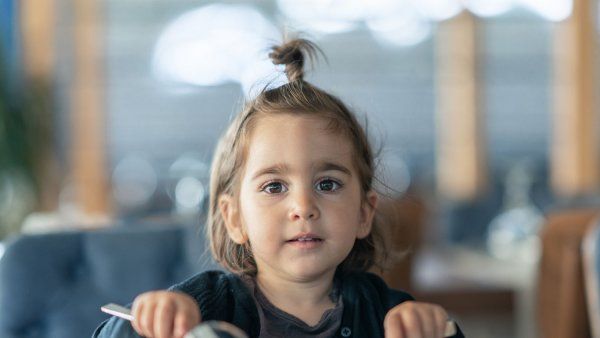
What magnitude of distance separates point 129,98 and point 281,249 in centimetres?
583

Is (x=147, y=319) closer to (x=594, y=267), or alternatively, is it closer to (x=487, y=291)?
(x=594, y=267)

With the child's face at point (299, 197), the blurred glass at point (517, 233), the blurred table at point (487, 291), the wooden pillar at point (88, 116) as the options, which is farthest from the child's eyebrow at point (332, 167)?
the wooden pillar at point (88, 116)

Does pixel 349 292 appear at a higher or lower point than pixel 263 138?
lower

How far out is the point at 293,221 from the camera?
1270mm

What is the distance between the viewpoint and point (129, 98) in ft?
22.9

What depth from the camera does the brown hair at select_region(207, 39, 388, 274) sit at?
137 cm

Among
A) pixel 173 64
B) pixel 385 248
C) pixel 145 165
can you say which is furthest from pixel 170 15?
pixel 385 248

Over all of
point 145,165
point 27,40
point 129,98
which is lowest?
point 145,165

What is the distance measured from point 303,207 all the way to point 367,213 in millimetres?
227

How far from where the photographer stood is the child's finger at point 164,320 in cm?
113

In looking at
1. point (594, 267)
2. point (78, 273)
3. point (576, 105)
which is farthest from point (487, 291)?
point (576, 105)

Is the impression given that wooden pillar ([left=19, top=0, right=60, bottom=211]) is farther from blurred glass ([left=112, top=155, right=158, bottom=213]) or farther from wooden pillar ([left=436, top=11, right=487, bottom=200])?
wooden pillar ([left=436, top=11, right=487, bottom=200])

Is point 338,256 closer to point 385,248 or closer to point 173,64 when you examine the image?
point 385,248

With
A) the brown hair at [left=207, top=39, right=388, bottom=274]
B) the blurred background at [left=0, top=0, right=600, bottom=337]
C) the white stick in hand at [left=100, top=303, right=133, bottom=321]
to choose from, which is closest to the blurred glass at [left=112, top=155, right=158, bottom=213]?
the blurred background at [left=0, top=0, right=600, bottom=337]
